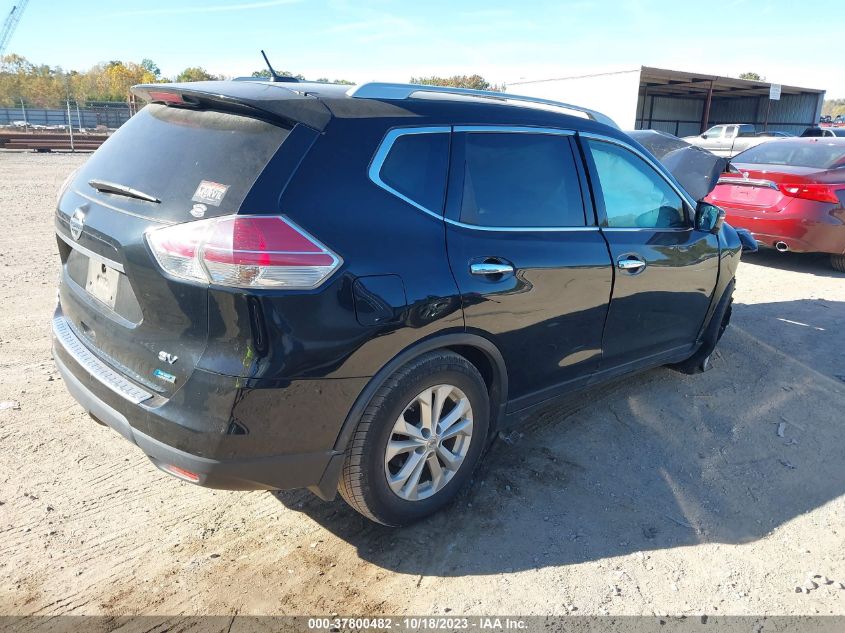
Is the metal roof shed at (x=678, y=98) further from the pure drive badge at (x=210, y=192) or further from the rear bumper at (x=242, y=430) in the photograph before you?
the rear bumper at (x=242, y=430)

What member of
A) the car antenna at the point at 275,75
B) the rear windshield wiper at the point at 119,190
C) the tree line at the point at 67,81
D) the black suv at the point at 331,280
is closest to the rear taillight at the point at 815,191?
the black suv at the point at 331,280

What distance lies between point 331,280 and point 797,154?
8.68 m

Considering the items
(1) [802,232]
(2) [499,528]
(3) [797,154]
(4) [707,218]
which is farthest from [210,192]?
(3) [797,154]

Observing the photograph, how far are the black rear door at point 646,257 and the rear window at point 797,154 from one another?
5183 millimetres

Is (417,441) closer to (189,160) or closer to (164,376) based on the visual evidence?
(164,376)

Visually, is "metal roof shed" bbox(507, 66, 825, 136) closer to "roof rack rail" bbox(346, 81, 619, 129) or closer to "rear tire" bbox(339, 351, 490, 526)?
"roof rack rail" bbox(346, 81, 619, 129)

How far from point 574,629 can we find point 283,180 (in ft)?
6.69

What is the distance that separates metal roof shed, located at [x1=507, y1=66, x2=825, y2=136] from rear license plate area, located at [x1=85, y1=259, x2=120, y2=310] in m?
29.4

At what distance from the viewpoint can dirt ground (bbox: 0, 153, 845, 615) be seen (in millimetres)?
2586

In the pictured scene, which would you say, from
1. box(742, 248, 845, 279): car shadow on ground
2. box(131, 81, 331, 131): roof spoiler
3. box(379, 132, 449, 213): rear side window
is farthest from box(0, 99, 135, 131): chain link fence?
box(379, 132, 449, 213): rear side window

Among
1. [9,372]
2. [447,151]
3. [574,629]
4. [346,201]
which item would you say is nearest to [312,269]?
[346,201]

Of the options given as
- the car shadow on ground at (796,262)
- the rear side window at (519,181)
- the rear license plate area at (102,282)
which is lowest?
the car shadow on ground at (796,262)

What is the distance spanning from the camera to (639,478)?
3.49 metres

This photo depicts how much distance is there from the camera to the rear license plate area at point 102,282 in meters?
2.61
